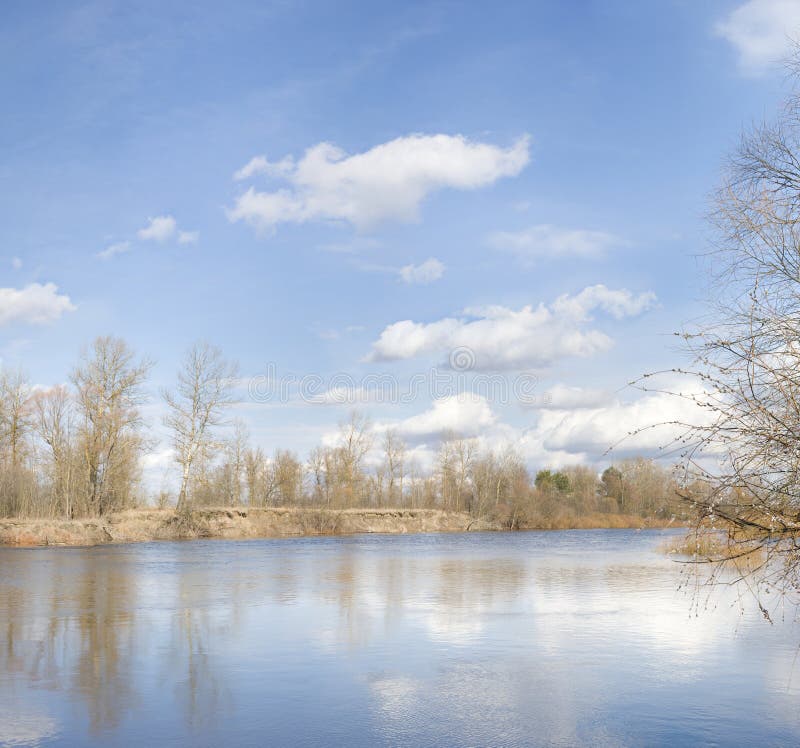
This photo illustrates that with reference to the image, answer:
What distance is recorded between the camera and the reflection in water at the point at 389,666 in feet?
23.0

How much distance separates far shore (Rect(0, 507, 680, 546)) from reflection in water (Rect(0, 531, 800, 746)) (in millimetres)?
14160

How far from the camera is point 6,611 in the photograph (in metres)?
14.1

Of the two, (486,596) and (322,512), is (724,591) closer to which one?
(486,596)

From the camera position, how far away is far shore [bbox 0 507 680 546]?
3825 centimetres

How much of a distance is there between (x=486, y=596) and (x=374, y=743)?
9.67 meters

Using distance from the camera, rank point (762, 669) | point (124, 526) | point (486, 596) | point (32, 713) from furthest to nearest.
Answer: point (124, 526), point (486, 596), point (762, 669), point (32, 713)

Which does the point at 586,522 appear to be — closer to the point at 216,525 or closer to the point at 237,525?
the point at 237,525

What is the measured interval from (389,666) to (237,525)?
41.1 meters

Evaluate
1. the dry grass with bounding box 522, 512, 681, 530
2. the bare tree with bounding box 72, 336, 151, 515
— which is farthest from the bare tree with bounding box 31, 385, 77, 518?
the dry grass with bounding box 522, 512, 681, 530

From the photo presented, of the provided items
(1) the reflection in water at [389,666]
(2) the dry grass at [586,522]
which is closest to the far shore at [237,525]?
(2) the dry grass at [586,522]

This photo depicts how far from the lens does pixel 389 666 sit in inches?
368

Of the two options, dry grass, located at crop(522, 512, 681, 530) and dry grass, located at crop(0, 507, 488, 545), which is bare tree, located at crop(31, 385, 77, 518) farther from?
dry grass, located at crop(522, 512, 681, 530)

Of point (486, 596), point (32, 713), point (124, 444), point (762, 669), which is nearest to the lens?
point (32, 713)

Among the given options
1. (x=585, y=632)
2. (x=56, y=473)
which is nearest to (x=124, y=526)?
(x=56, y=473)
